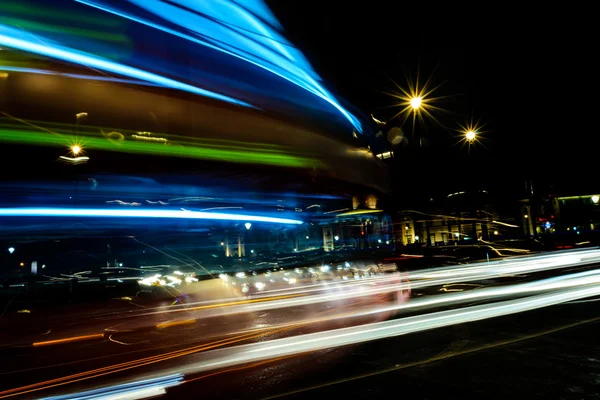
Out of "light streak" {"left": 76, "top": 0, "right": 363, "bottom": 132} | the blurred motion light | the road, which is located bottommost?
the road

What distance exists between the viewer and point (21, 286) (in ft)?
38.8

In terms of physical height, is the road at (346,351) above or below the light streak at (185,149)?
below

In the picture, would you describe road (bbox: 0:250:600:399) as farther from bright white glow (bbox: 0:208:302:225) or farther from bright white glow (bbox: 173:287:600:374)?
bright white glow (bbox: 0:208:302:225)

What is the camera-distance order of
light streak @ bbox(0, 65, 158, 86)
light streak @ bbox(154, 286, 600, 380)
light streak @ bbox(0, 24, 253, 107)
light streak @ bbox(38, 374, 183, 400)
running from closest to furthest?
light streak @ bbox(38, 374, 183, 400) < light streak @ bbox(154, 286, 600, 380) < light streak @ bbox(0, 24, 253, 107) < light streak @ bbox(0, 65, 158, 86)

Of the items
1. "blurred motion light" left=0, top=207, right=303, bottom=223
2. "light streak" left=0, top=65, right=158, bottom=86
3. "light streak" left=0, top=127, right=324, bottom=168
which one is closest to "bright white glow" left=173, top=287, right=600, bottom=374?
"blurred motion light" left=0, top=207, right=303, bottom=223

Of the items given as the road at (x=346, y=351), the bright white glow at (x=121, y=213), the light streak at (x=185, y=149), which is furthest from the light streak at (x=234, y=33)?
the road at (x=346, y=351)

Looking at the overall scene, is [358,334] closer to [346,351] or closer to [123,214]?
[346,351]

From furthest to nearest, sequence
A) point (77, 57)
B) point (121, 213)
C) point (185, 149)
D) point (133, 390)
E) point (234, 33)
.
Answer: point (185, 149) → point (121, 213) → point (234, 33) → point (77, 57) → point (133, 390)

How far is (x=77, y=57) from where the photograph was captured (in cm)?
691

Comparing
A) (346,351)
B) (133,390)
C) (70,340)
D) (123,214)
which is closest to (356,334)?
(346,351)

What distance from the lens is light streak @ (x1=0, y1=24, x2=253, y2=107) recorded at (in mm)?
6418

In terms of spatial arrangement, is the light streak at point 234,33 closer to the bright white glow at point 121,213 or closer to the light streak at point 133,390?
the bright white glow at point 121,213

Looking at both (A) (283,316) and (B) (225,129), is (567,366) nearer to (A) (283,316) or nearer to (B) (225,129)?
(A) (283,316)

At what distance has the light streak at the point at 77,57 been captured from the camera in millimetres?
6418
